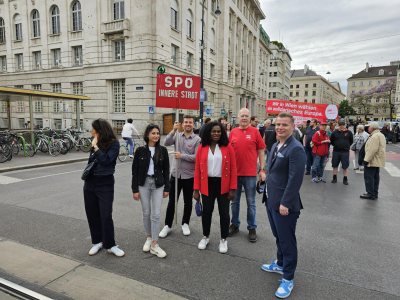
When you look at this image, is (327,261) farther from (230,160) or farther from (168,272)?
(168,272)

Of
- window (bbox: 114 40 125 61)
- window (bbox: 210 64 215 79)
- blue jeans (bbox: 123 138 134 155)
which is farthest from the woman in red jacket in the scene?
window (bbox: 210 64 215 79)

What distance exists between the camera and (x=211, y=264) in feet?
12.1

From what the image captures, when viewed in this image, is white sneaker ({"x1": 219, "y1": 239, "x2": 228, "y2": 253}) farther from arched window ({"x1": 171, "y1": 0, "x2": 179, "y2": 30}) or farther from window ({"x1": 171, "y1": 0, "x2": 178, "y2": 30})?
arched window ({"x1": 171, "y1": 0, "x2": 179, "y2": 30})

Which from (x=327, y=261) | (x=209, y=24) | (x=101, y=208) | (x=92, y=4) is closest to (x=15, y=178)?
(x=101, y=208)

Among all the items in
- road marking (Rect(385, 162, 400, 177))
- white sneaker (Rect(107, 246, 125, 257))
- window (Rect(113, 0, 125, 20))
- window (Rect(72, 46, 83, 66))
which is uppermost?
window (Rect(113, 0, 125, 20))

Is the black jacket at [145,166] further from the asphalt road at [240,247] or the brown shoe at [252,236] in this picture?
the brown shoe at [252,236]

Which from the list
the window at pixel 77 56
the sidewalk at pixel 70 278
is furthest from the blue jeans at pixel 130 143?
the window at pixel 77 56

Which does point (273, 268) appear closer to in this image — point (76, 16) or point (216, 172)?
point (216, 172)

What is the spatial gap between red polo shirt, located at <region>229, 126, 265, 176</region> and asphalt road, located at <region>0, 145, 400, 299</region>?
1099mm

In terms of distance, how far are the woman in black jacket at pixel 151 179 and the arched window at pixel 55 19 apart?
3206 cm

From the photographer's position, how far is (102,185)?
12.5ft

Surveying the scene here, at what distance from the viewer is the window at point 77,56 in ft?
96.0

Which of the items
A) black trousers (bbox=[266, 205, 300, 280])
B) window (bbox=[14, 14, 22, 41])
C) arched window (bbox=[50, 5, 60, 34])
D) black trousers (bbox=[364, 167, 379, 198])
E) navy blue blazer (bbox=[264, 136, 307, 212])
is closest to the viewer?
navy blue blazer (bbox=[264, 136, 307, 212])

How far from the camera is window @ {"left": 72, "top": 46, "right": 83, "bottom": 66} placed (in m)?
29.3
